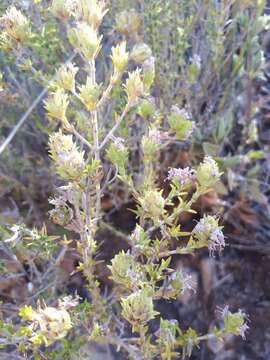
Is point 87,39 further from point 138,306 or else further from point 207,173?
point 138,306

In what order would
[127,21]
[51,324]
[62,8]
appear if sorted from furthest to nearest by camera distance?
[127,21]
[62,8]
[51,324]

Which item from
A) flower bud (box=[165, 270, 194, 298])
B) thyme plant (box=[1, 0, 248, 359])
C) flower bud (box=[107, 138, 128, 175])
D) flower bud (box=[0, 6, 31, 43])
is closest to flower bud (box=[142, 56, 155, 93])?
thyme plant (box=[1, 0, 248, 359])

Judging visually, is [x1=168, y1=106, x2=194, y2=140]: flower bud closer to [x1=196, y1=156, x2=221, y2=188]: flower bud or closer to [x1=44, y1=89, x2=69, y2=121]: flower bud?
[x1=196, y1=156, x2=221, y2=188]: flower bud

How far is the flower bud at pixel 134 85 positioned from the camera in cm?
84

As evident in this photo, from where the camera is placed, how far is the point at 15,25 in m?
0.94

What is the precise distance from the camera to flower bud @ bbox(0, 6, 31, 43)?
930mm

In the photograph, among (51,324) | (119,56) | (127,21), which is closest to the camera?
(51,324)

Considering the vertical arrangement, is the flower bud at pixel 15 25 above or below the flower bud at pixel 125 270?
above

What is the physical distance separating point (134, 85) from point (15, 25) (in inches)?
10.4

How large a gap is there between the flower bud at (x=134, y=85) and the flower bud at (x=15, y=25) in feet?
0.79

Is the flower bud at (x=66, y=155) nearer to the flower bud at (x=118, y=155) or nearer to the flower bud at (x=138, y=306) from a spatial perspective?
the flower bud at (x=118, y=155)

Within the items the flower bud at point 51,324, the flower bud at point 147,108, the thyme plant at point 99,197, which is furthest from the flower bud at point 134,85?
the flower bud at point 51,324

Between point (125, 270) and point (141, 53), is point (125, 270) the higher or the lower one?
the lower one

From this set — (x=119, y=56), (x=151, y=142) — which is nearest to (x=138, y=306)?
(x=151, y=142)
